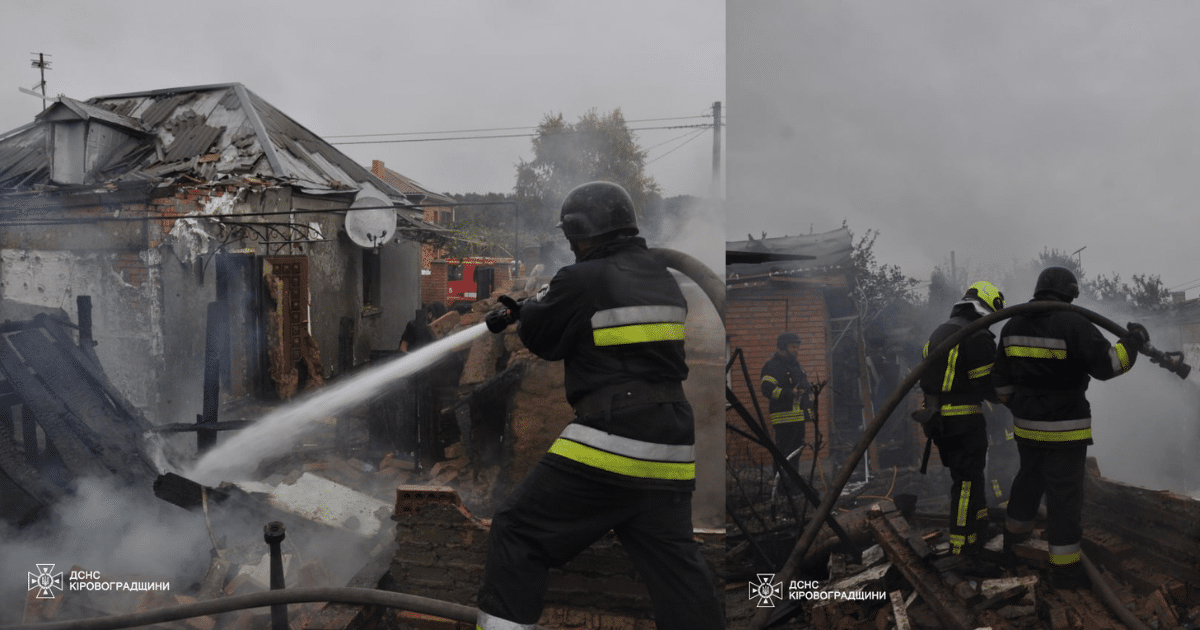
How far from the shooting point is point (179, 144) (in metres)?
3.66

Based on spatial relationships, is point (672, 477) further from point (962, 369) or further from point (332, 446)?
point (332, 446)

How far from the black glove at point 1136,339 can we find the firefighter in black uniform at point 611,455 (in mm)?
1930

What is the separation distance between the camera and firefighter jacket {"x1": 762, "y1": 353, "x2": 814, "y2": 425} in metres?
3.04

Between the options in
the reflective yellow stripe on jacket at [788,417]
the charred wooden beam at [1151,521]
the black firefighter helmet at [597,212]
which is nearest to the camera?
the black firefighter helmet at [597,212]

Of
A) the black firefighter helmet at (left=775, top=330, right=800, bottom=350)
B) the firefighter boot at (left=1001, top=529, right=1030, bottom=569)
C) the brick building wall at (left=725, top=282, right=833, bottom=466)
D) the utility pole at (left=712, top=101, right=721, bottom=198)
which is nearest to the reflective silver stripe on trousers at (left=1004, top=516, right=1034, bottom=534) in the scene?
the firefighter boot at (left=1001, top=529, right=1030, bottom=569)

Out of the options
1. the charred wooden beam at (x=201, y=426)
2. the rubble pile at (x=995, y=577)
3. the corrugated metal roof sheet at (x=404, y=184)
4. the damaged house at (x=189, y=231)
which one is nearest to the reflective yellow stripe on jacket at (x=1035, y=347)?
the rubble pile at (x=995, y=577)

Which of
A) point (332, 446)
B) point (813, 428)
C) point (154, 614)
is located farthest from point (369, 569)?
point (813, 428)

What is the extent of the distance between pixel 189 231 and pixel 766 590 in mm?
3490

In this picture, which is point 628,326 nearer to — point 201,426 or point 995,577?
point 995,577

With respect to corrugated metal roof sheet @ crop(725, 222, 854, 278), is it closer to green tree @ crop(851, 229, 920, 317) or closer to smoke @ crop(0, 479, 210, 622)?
green tree @ crop(851, 229, 920, 317)

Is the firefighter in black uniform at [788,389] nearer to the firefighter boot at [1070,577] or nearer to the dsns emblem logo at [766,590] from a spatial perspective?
the dsns emblem logo at [766,590]

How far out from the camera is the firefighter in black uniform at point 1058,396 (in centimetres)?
293

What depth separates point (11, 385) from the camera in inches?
144

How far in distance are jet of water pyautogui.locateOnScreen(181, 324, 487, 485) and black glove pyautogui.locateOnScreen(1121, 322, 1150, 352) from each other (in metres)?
3.02
